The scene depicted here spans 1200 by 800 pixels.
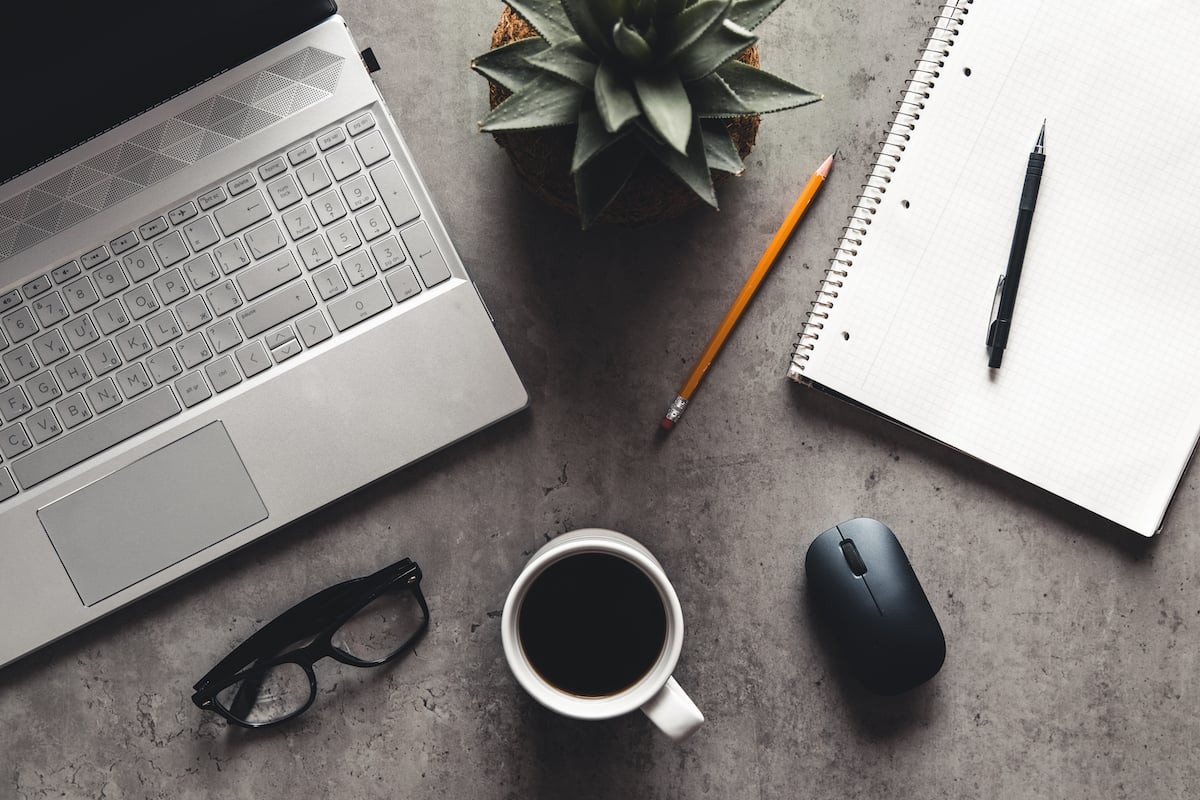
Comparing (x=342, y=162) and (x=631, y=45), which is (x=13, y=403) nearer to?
(x=342, y=162)

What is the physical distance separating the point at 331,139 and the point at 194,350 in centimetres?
24

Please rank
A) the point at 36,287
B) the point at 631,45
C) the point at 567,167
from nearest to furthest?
1. the point at 631,45
2. the point at 567,167
3. the point at 36,287

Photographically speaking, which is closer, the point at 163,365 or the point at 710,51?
the point at 710,51

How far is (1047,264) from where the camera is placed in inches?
32.2

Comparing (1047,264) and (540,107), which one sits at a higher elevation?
(540,107)

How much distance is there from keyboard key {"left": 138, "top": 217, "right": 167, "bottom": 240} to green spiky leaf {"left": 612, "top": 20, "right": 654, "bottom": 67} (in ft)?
1.56

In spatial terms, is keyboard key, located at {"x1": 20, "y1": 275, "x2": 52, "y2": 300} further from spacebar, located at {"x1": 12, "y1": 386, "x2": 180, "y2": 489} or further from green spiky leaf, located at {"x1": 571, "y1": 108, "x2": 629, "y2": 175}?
green spiky leaf, located at {"x1": 571, "y1": 108, "x2": 629, "y2": 175}

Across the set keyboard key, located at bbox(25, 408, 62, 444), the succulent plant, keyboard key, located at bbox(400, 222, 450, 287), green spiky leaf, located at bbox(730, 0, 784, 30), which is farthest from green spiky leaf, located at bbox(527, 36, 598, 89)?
keyboard key, located at bbox(25, 408, 62, 444)

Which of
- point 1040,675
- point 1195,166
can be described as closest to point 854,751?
Result: point 1040,675

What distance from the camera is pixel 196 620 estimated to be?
0.86 meters

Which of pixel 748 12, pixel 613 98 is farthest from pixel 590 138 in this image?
pixel 748 12

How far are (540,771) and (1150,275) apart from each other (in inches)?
31.4

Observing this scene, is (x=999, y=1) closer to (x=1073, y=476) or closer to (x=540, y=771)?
(x=1073, y=476)

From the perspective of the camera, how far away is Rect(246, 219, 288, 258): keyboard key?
77cm
